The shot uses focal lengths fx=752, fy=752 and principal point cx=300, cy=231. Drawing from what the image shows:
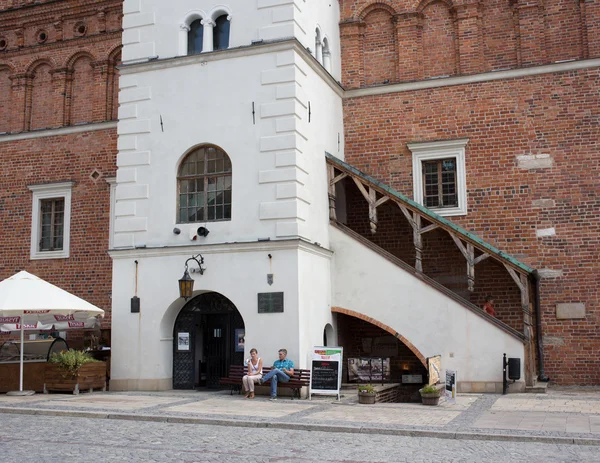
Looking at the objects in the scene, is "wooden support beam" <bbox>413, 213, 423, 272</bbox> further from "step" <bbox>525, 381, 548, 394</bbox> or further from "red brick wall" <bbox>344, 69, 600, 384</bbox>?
"step" <bbox>525, 381, 548, 394</bbox>

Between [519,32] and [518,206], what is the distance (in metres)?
4.47

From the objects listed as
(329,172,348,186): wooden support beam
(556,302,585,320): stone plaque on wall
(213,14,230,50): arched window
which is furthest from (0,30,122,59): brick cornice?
(556,302,585,320): stone plaque on wall

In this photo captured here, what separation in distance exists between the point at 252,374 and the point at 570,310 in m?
7.69

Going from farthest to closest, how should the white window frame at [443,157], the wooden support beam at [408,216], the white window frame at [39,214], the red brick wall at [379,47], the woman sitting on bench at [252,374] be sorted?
1. the white window frame at [39,214]
2. the red brick wall at [379,47]
3. the white window frame at [443,157]
4. the wooden support beam at [408,216]
5. the woman sitting on bench at [252,374]

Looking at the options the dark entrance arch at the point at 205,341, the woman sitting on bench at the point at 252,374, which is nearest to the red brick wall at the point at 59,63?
the dark entrance arch at the point at 205,341

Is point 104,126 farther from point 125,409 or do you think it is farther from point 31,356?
point 125,409

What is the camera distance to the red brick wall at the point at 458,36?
18.6m

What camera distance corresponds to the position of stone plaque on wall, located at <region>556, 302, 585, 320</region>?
17.5 metres

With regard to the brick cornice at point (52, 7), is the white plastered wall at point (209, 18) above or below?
below

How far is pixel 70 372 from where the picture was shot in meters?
16.0

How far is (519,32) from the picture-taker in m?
19.0

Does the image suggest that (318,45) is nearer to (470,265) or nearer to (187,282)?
(470,265)

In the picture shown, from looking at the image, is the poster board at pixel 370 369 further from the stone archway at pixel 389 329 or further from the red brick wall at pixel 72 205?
the red brick wall at pixel 72 205

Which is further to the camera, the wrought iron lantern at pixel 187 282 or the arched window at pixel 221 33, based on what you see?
the arched window at pixel 221 33
